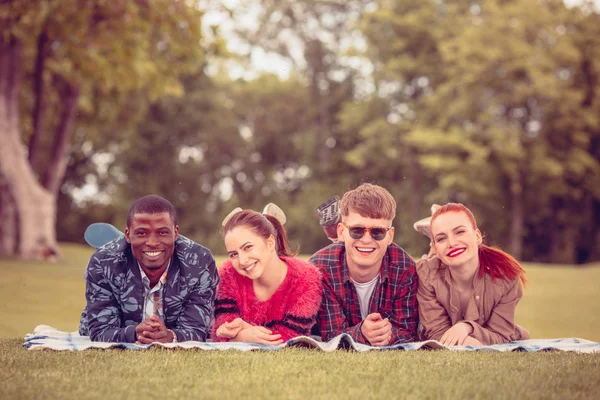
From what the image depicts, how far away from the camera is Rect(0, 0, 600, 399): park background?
33.6 ft

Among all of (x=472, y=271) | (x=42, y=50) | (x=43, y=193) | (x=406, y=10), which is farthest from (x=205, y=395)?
(x=406, y=10)

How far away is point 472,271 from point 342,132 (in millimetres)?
35341

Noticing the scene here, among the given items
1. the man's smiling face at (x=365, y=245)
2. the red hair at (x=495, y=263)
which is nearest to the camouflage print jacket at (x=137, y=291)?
the man's smiling face at (x=365, y=245)

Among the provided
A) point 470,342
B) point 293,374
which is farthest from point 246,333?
point 470,342

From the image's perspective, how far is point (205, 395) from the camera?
3984 mm

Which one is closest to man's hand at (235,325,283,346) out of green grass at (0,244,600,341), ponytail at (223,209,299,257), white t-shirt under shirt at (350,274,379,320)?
ponytail at (223,209,299,257)

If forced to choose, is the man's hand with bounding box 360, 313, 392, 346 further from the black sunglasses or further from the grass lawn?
the black sunglasses

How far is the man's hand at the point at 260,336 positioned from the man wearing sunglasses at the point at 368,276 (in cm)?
63

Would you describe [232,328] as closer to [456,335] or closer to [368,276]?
[368,276]

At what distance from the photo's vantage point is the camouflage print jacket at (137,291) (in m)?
5.66

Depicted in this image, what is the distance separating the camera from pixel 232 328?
18.8 feet

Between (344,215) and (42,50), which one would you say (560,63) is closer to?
(42,50)

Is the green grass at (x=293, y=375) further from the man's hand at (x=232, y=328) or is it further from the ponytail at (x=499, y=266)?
the ponytail at (x=499, y=266)

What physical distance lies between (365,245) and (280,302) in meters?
0.81
